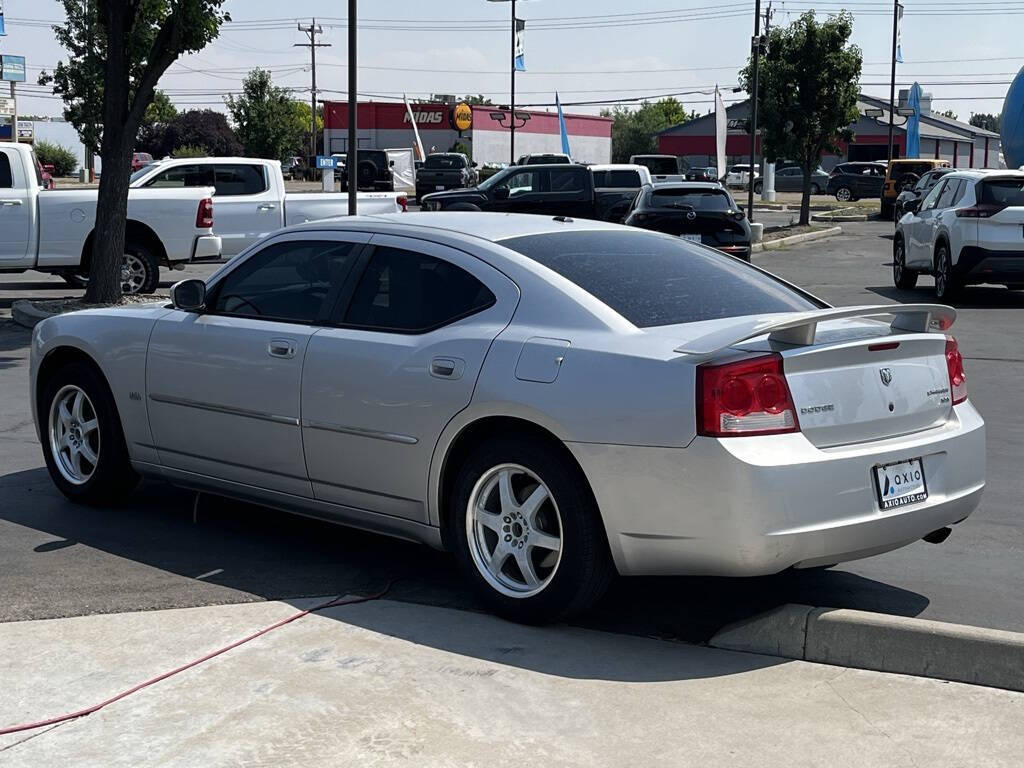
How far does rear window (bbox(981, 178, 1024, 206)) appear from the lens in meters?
18.0

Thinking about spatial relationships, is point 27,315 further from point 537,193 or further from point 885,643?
point 537,193

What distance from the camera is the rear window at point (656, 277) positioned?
18.1 feet

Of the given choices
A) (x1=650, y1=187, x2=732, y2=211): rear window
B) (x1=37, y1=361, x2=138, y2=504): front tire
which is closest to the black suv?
(x1=650, y1=187, x2=732, y2=211): rear window

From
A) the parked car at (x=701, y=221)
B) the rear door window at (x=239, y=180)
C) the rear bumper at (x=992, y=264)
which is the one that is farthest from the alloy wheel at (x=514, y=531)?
the parked car at (x=701, y=221)

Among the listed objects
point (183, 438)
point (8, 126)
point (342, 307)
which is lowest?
point (183, 438)

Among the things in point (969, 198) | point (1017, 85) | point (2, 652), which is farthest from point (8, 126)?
point (2, 652)

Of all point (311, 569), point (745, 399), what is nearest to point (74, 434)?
point (311, 569)

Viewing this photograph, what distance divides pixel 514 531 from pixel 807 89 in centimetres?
3667

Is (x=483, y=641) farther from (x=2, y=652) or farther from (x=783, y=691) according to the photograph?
(x=2, y=652)

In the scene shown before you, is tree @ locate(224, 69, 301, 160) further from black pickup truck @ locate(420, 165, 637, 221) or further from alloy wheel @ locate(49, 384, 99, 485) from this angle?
alloy wheel @ locate(49, 384, 99, 485)

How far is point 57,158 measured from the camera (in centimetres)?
7606

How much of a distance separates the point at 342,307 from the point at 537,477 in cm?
141

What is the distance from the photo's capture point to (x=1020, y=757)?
413cm

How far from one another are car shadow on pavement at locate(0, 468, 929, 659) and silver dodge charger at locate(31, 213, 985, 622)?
27cm
